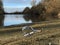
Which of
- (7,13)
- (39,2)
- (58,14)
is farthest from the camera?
(7,13)

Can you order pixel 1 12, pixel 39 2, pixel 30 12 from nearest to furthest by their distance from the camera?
pixel 39 2 → pixel 30 12 → pixel 1 12

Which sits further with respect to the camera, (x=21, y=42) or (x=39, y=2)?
(x=39, y=2)

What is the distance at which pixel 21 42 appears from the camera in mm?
10055

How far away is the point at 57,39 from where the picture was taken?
36.3 feet

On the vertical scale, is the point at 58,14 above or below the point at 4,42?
below

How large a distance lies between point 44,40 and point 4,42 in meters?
1.84

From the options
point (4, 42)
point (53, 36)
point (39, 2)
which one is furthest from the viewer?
point (39, 2)

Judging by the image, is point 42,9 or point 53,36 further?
point 42,9

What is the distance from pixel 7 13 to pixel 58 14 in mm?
16962

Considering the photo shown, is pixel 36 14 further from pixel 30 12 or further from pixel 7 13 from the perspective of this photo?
pixel 7 13

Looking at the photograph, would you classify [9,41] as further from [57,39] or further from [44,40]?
[57,39]

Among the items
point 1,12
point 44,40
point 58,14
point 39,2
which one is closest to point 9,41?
point 44,40

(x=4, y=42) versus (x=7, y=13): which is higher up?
(x=4, y=42)

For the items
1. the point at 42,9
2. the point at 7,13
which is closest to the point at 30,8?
the point at 42,9
